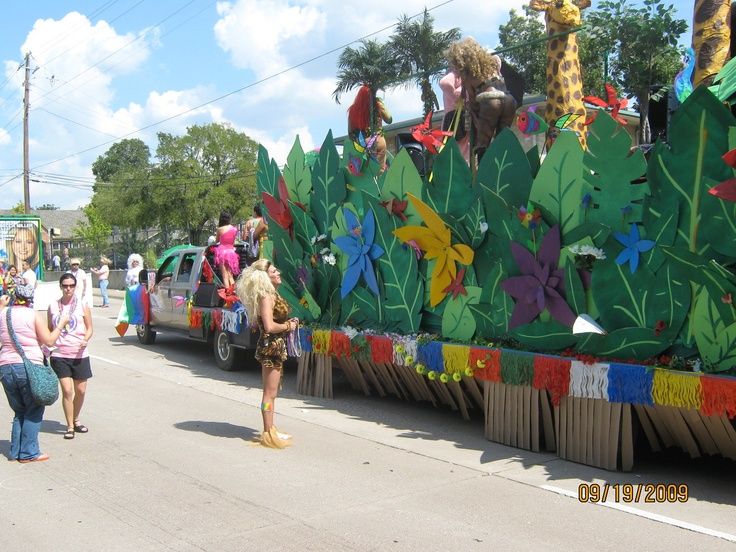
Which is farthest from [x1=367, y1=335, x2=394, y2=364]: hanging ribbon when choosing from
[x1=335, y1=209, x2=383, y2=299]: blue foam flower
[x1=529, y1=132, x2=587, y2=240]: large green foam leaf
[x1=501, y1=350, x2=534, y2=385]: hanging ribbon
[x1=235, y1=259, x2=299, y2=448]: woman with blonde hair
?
[x1=529, y1=132, x2=587, y2=240]: large green foam leaf

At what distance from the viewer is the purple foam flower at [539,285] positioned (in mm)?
6332

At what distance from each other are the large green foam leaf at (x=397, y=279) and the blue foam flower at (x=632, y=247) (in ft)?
7.83

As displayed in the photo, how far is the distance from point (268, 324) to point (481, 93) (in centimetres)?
369

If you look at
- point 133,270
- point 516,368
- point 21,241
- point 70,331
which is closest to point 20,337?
point 70,331

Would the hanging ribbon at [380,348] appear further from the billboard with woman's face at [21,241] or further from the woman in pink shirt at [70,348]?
the billboard with woman's face at [21,241]

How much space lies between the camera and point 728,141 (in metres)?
5.23

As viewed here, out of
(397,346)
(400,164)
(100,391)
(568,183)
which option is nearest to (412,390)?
(397,346)

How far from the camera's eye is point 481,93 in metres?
8.21

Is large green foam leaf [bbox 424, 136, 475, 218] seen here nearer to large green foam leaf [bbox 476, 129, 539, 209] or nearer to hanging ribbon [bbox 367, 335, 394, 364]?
large green foam leaf [bbox 476, 129, 539, 209]

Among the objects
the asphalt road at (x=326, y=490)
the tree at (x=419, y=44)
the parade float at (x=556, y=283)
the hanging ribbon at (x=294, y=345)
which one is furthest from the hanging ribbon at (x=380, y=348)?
the tree at (x=419, y=44)

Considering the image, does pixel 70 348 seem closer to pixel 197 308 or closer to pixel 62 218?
pixel 197 308

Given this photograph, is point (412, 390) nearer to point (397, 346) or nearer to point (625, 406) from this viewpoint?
point (397, 346)

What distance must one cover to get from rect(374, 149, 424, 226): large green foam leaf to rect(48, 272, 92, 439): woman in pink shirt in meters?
3.41

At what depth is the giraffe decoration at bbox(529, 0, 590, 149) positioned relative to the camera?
8.14 metres
